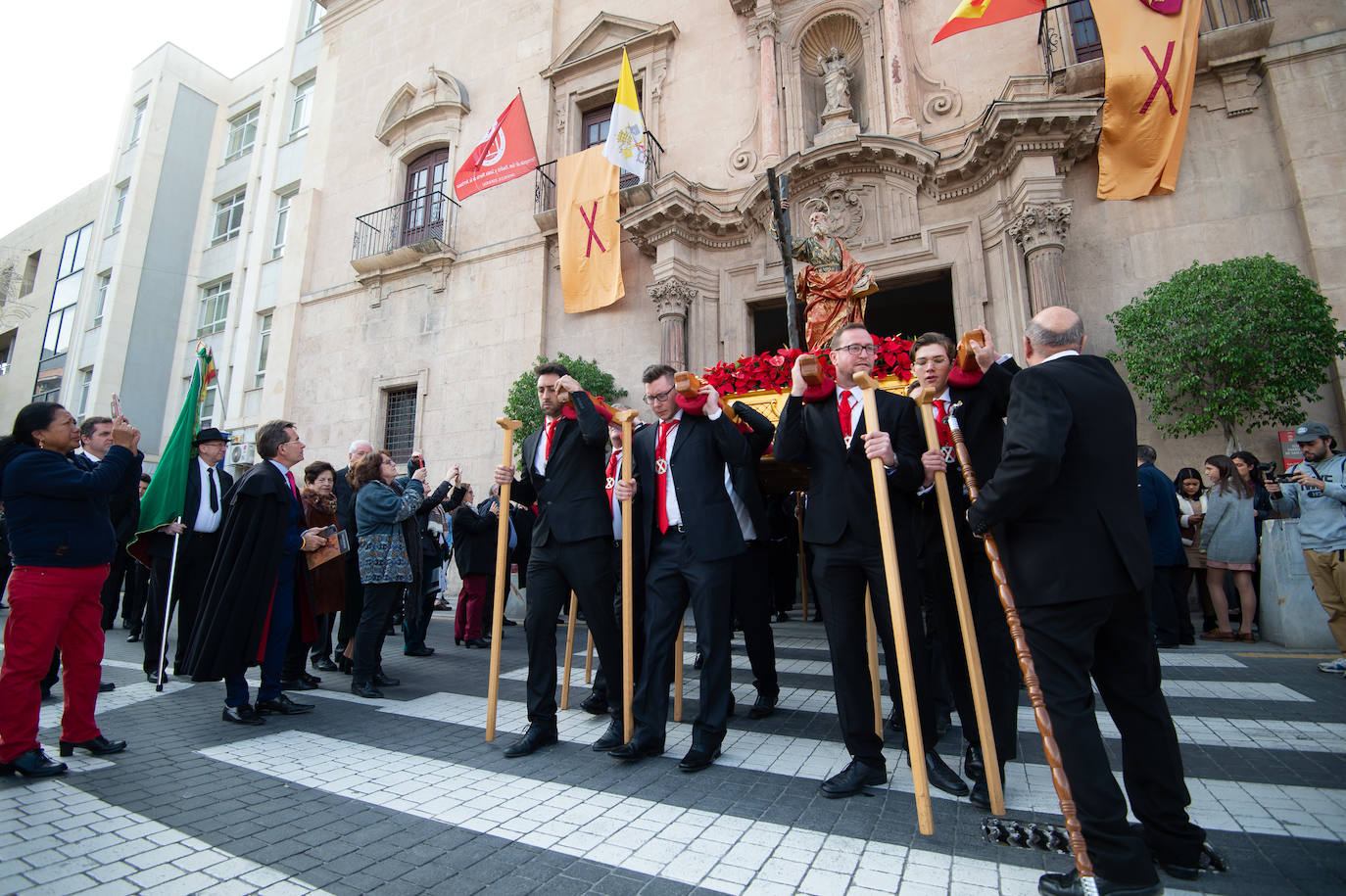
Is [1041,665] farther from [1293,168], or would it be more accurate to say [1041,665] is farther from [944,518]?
[1293,168]

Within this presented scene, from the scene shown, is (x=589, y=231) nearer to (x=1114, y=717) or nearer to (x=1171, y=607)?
(x=1171, y=607)

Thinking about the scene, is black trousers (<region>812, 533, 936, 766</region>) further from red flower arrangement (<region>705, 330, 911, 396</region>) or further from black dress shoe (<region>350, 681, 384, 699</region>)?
black dress shoe (<region>350, 681, 384, 699</region>)

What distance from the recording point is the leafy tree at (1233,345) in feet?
24.0

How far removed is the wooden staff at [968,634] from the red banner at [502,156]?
37.9 feet

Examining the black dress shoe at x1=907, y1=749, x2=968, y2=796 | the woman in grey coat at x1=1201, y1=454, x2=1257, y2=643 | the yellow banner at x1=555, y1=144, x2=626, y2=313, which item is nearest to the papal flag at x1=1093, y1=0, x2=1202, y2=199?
the woman in grey coat at x1=1201, y1=454, x2=1257, y2=643

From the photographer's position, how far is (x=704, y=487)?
11.9ft

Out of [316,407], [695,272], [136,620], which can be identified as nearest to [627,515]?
[136,620]

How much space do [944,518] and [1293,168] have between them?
10.2m

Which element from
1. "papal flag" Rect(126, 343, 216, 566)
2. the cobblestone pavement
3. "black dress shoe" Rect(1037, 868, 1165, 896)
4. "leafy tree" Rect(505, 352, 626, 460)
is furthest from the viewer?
"leafy tree" Rect(505, 352, 626, 460)

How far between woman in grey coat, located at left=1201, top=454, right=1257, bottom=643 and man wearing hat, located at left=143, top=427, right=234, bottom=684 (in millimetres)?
9876

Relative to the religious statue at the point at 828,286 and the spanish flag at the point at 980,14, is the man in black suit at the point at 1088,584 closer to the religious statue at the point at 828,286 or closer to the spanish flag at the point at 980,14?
the religious statue at the point at 828,286

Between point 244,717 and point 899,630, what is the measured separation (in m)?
4.34

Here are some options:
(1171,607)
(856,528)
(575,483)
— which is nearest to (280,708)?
(575,483)

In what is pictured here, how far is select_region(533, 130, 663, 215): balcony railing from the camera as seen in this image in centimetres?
1323
